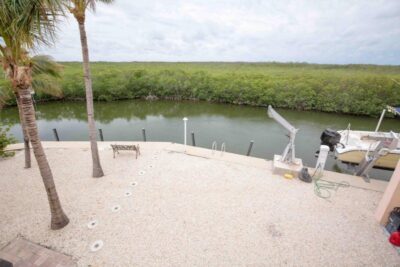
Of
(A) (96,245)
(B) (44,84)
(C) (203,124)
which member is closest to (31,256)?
(A) (96,245)

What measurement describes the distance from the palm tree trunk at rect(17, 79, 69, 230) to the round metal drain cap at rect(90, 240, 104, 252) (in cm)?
97

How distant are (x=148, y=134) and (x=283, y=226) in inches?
431

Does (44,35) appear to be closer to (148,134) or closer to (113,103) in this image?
(148,134)

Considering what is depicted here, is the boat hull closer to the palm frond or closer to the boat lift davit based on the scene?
the boat lift davit

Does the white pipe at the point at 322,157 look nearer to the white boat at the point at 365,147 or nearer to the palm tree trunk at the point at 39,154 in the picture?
the white boat at the point at 365,147

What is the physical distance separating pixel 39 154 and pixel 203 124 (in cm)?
1271

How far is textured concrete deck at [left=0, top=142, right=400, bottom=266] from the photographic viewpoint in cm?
376

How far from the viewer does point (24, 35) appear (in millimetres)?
2877

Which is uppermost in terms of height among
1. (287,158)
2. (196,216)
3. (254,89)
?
(254,89)

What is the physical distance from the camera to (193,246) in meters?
3.91

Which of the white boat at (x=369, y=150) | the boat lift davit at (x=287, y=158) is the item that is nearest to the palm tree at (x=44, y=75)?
the boat lift davit at (x=287, y=158)

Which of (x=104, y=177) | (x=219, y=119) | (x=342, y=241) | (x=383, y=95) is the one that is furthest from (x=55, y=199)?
(x=383, y=95)

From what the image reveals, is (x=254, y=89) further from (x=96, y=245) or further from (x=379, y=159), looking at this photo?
(x=96, y=245)

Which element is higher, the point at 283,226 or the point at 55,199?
the point at 55,199
